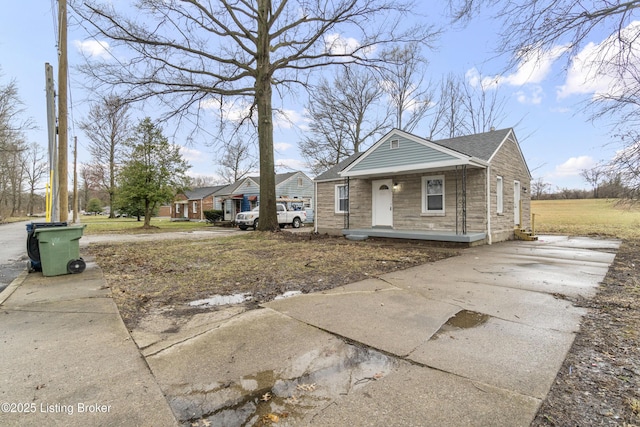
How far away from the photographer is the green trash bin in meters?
6.27

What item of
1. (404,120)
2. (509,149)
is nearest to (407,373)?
(509,149)

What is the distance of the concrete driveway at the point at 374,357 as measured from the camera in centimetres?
208

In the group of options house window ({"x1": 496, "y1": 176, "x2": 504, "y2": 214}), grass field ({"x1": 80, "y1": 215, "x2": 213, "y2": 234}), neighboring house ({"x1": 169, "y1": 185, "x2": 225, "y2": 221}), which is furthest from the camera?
neighboring house ({"x1": 169, "y1": 185, "x2": 225, "y2": 221})

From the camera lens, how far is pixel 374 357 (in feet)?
9.33

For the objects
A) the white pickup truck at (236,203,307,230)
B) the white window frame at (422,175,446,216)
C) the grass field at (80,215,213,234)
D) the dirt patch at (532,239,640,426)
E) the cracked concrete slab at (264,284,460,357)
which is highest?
the white window frame at (422,175,446,216)

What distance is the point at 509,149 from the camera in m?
13.2

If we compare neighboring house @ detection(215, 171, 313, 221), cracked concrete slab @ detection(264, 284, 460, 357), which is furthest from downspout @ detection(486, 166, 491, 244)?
neighboring house @ detection(215, 171, 313, 221)

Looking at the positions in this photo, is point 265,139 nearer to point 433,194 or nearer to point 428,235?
point 433,194

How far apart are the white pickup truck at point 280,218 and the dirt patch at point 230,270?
10.0m

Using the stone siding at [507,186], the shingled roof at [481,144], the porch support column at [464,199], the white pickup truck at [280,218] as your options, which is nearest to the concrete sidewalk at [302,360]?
the porch support column at [464,199]

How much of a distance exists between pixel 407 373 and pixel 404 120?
28459 mm

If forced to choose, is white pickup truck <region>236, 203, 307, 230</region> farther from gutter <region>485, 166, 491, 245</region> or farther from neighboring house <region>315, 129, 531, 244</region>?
gutter <region>485, 166, 491, 245</region>

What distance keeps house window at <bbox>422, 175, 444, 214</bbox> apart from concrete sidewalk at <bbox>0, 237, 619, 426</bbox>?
24.1 feet

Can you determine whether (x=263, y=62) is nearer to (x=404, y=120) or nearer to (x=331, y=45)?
(x=331, y=45)
